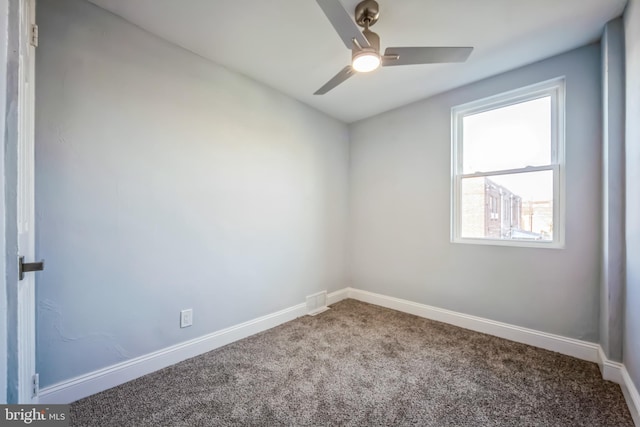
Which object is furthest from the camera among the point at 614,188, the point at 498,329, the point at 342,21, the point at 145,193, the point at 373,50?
the point at 498,329

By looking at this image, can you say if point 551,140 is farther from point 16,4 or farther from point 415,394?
point 16,4

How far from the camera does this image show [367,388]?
1735 millimetres

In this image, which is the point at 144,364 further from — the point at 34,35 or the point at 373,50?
the point at 373,50

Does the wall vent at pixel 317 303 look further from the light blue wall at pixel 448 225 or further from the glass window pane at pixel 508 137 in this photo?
the glass window pane at pixel 508 137

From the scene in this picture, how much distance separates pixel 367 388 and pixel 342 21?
2.18 m

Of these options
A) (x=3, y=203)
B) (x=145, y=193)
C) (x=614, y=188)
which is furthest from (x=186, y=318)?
(x=614, y=188)

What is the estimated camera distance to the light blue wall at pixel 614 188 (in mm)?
1761

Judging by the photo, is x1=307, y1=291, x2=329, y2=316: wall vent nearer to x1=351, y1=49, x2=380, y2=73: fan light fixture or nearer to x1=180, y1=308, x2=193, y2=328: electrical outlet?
x1=180, y1=308, x2=193, y2=328: electrical outlet

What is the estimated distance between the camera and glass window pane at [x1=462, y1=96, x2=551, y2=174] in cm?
232

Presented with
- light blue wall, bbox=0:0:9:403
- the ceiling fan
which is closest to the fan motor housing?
the ceiling fan

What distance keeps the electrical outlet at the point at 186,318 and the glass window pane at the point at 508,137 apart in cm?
292

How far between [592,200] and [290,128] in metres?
2.73

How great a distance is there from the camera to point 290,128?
9.61 ft

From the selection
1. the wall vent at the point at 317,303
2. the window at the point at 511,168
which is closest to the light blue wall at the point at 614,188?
the window at the point at 511,168
